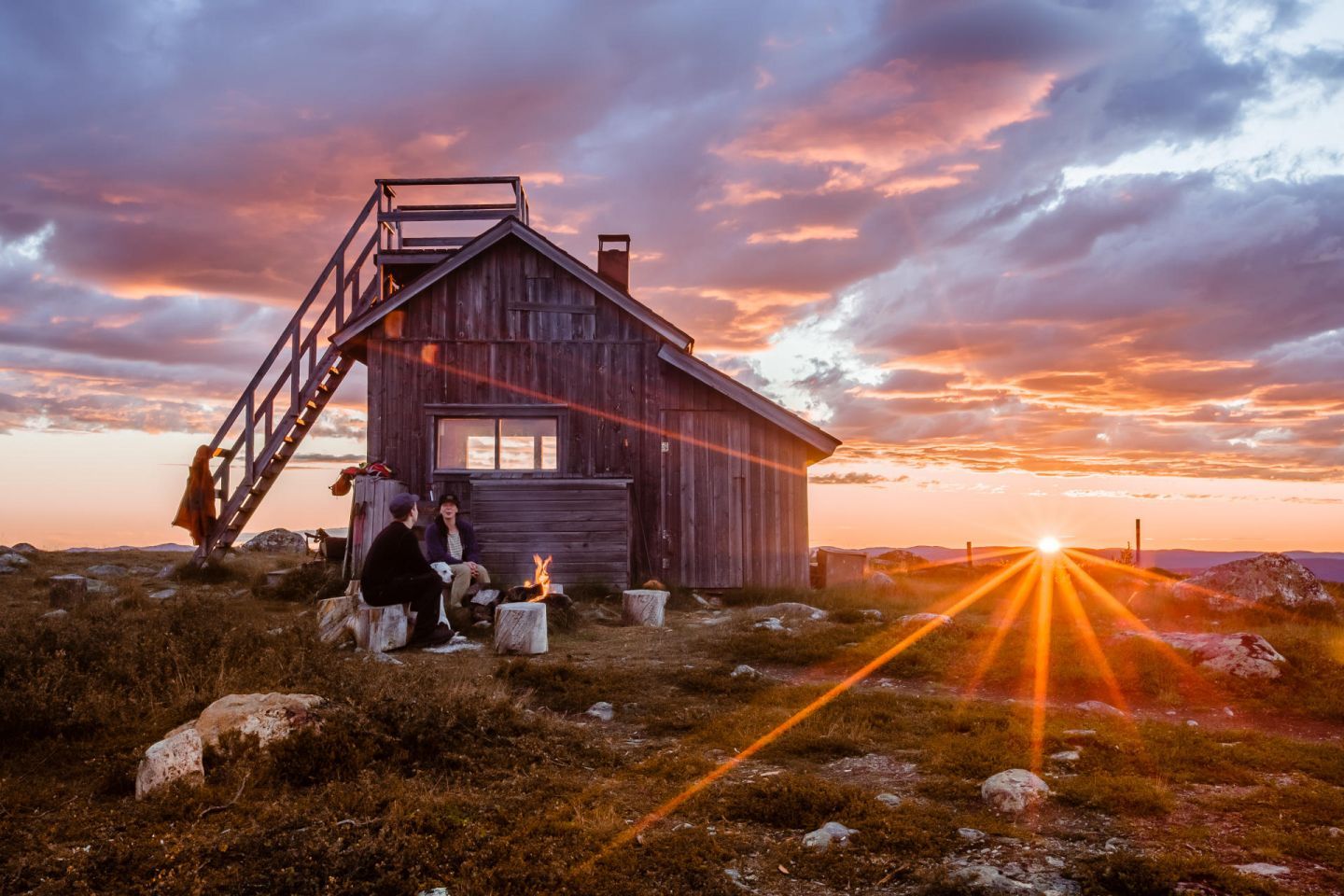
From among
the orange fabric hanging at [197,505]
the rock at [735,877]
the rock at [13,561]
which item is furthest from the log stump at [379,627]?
the rock at [13,561]

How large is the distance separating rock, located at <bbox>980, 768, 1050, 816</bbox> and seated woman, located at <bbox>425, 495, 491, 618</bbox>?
8936 millimetres

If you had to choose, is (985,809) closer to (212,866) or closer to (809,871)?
(809,871)

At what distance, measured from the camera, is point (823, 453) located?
18.5 metres

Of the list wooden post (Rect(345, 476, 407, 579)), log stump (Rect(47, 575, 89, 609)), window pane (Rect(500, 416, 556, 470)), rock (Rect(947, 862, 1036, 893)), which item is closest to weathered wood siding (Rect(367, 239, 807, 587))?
window pane (Rect(500, 416, 556, 470))

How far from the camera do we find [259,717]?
6031 millimetres

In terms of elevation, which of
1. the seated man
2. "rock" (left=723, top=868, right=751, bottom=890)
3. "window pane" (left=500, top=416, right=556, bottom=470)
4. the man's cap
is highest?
"window pane" (left=500, top=416, right=556, bottom=470)

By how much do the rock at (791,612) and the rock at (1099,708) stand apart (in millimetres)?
5224

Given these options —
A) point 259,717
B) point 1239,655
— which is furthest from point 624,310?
point 259,717

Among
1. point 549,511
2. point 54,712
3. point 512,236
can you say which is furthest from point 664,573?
point 54,712

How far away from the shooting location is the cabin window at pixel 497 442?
18297mm

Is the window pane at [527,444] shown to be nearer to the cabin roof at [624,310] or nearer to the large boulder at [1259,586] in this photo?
the cabin roof at [624,310]

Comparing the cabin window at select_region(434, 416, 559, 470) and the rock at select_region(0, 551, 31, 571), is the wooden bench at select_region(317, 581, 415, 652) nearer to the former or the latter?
the cabin window at select_region(434, 416, 559, 470)

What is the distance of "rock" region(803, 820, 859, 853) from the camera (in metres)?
4.71

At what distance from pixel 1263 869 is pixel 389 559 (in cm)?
893
